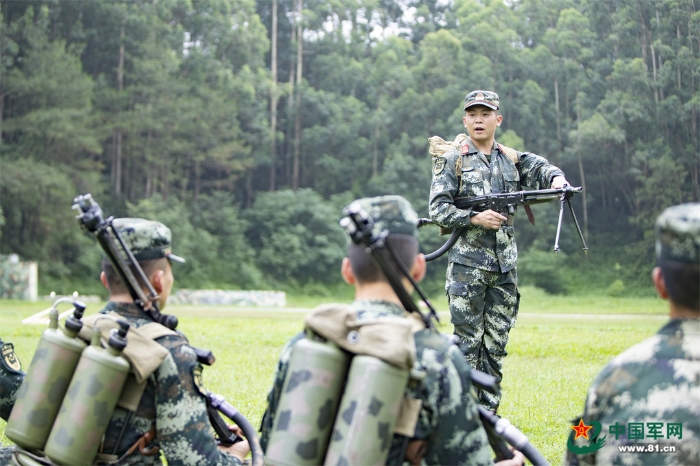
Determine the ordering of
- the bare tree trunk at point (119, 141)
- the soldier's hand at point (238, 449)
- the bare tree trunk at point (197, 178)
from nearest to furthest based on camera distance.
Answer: the soldier's hand at point (238, 449), the bare tree trunk at point (119, 141), the bare tree trunk at point (197, 178)

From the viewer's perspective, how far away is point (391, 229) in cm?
308

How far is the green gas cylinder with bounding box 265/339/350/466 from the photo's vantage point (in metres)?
2.67

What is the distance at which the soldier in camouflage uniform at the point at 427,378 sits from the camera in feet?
9.25

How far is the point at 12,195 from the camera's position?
33594mm

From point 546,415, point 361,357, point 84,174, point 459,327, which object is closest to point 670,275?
point 361,357

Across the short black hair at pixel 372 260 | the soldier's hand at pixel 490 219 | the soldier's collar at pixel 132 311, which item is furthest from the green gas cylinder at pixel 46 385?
the soldier's hand at pixel 490 219

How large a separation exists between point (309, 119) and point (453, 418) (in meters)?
43.2

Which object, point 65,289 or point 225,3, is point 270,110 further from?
point 65,289

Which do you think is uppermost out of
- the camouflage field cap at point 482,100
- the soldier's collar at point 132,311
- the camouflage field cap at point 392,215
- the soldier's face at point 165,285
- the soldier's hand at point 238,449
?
the camouflage field cap at point 482,100

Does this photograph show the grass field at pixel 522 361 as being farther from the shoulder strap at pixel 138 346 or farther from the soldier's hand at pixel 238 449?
the shoulder strap at pixel 138 346

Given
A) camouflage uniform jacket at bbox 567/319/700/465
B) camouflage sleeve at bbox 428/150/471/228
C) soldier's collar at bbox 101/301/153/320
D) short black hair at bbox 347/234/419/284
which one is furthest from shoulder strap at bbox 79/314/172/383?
camouflage sleeve at bbox 428/150/471/228

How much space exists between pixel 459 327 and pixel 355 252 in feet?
9.95

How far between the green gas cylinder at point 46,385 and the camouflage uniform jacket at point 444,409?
1182mm

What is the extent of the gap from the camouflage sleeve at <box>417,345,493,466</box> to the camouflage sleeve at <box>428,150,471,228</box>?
120 inches
